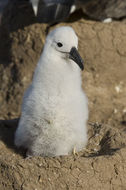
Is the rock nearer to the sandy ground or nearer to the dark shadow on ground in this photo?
the sandy ground

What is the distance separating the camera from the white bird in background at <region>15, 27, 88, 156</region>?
450 cm

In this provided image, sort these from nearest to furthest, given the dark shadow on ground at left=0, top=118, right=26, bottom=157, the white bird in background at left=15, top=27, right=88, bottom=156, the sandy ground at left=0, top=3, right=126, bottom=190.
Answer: the white bird in background at left=15, top=27, right=88, bottom=156 → the dark shadow on ground at left=0, top=118, right=26, bottom=157 → the sandy ground at left=0, top=3, right=126, bottom=190

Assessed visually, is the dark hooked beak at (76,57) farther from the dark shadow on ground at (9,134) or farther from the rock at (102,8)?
the rock at (102,8)

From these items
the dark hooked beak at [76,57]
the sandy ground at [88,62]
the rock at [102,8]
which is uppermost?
the dark hooked beak at [76,57]

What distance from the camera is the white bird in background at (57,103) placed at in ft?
14.8

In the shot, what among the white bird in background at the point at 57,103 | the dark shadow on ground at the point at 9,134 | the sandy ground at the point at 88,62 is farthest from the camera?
the sandy ground at the point at 88,62

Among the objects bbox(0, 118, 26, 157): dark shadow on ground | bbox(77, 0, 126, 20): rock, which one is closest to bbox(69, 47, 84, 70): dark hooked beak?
bbox(0, 118, 26, 157): dark shadow on ground

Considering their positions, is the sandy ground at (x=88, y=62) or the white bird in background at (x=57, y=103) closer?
the white bird in background at (x=57, y=103)

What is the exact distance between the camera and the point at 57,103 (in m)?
4.48

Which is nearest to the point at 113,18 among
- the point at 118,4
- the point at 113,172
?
the point at 118,4

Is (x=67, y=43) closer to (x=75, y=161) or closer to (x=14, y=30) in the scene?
(x=75, y=161)

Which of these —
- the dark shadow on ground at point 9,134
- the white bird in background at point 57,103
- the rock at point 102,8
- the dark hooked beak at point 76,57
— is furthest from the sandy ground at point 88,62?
the dark hooked beak at point 76,57

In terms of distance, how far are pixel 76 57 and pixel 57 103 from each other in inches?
17.3

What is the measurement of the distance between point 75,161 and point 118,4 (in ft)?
12.4
